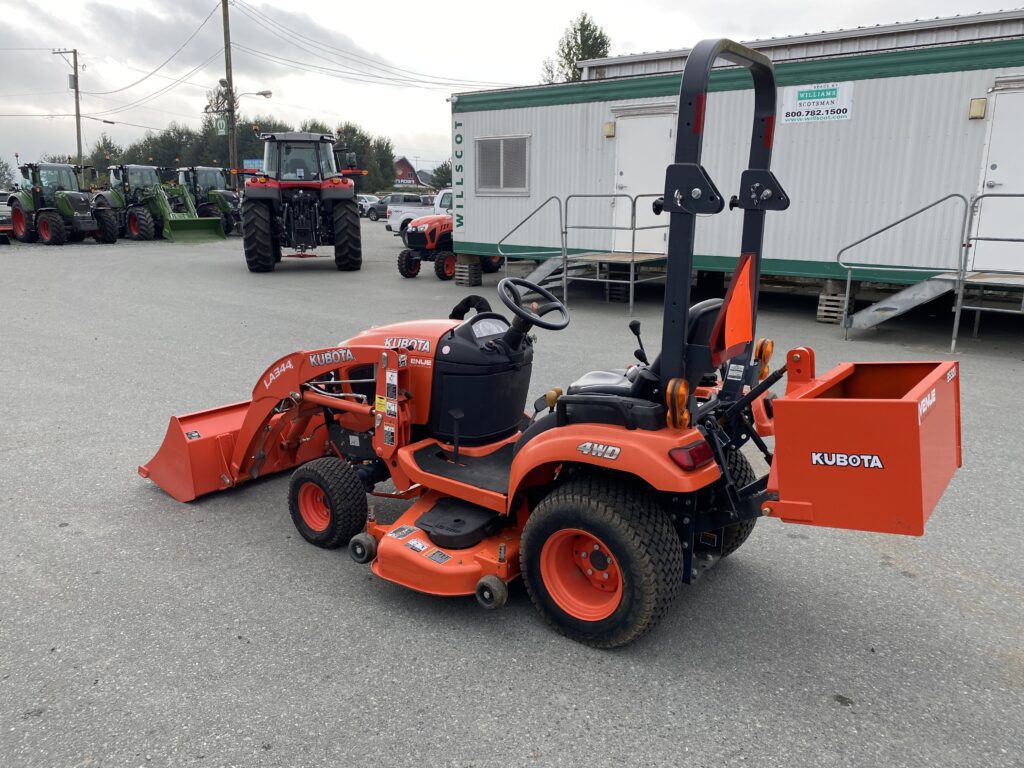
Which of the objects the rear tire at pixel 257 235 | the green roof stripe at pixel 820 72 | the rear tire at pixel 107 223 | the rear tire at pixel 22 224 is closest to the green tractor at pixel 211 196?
the rear tire at pixel 107 223

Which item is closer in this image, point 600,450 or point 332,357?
point 600,450

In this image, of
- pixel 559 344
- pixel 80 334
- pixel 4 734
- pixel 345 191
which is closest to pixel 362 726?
pixel 4 734

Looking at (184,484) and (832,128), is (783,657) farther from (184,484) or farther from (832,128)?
(832,128)

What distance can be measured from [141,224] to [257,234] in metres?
9.64

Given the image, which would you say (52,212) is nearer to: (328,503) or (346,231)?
(346,231)

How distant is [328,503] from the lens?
3879mm

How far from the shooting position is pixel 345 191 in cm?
1603

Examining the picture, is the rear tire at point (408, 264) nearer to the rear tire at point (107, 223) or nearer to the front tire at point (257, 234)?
the front tire at point (257, 234)

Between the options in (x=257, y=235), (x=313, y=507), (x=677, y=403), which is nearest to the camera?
(x=677, y=403)

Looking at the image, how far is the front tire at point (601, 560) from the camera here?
2896mm

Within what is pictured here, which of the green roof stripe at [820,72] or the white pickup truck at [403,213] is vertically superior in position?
the green roof stripe at [820,72]

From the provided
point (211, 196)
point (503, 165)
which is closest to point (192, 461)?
point (503, 165)

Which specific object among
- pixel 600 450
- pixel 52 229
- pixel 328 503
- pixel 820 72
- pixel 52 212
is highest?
pixel 820 72

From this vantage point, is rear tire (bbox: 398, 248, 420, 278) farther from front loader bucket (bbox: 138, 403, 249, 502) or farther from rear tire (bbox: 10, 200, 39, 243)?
rear tire (bbox: 10, 200, 39, 243)
